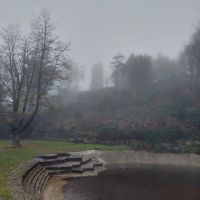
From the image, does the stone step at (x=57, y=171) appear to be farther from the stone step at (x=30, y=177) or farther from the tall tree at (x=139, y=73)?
the tall tree at (x=139, y=73)

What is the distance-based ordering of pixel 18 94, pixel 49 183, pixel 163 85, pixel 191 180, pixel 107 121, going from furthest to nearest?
pixel 163 85 → pixel 107 121 → pixel 18 94 → pixel 191 180 → pixel 49 183

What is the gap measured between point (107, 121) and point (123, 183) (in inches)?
1003

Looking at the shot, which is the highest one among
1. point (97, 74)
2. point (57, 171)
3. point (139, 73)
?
point (97, 74)

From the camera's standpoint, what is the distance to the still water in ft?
54.5

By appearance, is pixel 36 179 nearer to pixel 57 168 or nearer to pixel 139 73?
pixel 57 168

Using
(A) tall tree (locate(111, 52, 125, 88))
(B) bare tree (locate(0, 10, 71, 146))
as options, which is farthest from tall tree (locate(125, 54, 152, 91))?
(B) bare tree (locate(0, 10, 71, 146))

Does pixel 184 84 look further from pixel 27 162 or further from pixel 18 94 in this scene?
pixel 27 162

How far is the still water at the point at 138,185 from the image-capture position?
16.6m

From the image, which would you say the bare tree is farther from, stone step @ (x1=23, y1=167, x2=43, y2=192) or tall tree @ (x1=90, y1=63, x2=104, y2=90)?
tall tree @ (x1=90, y1=63, x2=104, y2=90)

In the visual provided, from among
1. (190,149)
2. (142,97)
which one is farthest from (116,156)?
(142,97)

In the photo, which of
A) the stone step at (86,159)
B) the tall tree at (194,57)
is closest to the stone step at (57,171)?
the stone step at (86,159)

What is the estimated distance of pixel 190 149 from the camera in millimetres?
31938

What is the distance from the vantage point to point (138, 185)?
19.3m

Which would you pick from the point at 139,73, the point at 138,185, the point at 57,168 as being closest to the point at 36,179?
the point at 57,168
